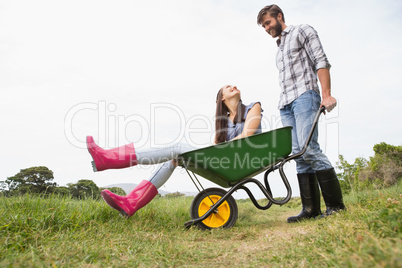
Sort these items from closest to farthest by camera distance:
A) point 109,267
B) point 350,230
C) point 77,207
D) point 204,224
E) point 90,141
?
point 109,267, point 350,230, point 90,141, point 77,207, point 204,224

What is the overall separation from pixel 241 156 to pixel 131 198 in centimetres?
93

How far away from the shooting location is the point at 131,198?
7.50 ft

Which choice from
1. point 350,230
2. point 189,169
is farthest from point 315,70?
point 350,230

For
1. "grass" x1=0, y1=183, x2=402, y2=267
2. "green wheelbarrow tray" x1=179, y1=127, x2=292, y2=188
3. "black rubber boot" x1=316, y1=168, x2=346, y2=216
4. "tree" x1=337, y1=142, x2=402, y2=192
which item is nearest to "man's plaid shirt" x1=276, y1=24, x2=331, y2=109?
"green wheelbarrow tray" x1=179, y1=127, x2=292, y2=188

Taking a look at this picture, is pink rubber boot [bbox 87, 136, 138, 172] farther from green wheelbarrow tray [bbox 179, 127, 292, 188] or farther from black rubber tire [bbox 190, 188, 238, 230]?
black rubber tire [bbox 190, 188, 238, 230]

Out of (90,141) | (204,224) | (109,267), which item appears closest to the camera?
(109,267)

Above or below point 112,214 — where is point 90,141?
above

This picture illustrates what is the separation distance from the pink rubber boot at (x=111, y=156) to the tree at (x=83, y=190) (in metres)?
0.84

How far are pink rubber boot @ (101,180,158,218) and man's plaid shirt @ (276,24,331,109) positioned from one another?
151 cm

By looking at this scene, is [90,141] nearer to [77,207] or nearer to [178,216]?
[77,207]

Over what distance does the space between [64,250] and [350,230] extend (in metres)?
1.41

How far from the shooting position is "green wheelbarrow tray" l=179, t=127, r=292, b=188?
2260 mm

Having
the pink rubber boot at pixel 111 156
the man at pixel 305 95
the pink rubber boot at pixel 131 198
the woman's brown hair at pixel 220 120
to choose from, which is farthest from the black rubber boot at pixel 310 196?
the pink rubber boot at pixel 111 156

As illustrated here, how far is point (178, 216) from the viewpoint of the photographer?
2816 mm
